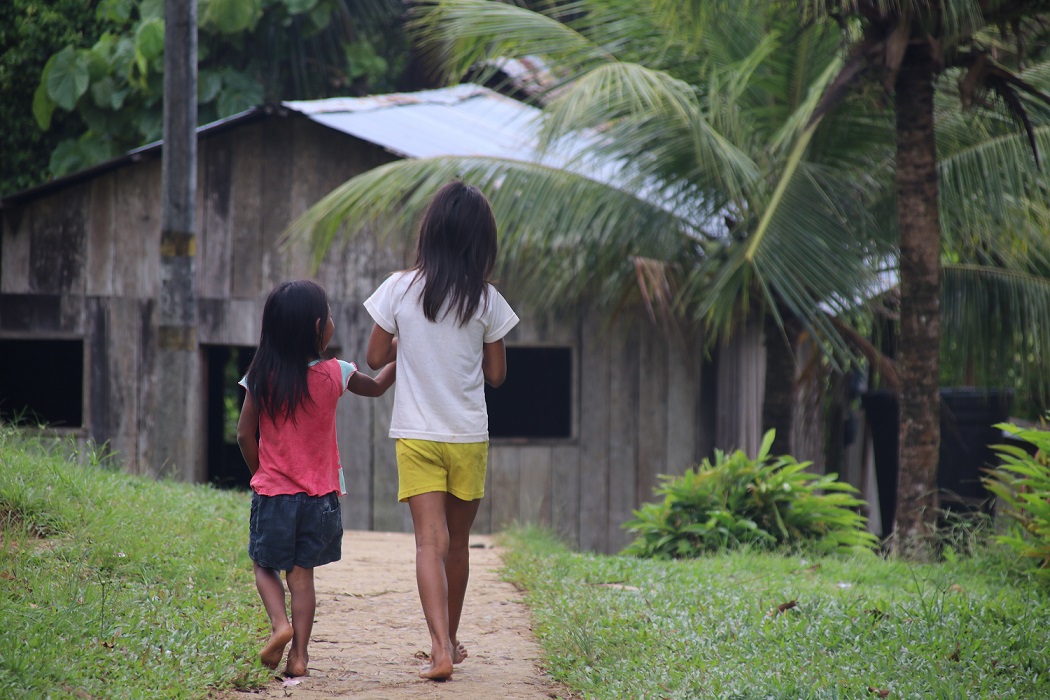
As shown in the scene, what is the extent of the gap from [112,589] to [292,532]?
0.85m

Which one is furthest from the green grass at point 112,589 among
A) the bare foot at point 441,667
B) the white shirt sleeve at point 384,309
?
the white shirt sleeve at point 384,309

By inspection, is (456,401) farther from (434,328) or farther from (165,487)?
(165,487)

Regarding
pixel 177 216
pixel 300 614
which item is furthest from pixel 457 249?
pixel 177 216

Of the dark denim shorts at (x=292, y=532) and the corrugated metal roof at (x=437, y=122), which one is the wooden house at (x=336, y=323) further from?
the dark denim shorts at (x=292, y=532)

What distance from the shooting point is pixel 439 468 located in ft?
12.2

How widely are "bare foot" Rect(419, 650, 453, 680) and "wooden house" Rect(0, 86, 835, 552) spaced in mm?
5229

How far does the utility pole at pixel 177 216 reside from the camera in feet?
23.3

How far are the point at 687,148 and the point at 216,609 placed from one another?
490 cm

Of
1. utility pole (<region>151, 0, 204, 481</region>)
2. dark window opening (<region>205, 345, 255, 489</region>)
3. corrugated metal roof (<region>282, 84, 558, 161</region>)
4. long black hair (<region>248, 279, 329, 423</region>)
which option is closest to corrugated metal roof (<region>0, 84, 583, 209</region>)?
corrugated metal roof (<region>282, 84, 558, 161</region>)

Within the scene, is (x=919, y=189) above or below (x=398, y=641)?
above

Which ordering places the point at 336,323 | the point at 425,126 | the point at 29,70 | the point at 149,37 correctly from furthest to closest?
the point at 29,70 → the point at 149,37 → the point at 425,126 → the point at 336,323

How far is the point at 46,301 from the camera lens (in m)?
8.75

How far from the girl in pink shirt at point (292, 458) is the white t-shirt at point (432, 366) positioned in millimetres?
246

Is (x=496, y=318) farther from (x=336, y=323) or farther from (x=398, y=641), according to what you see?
(x=336, y=323)
